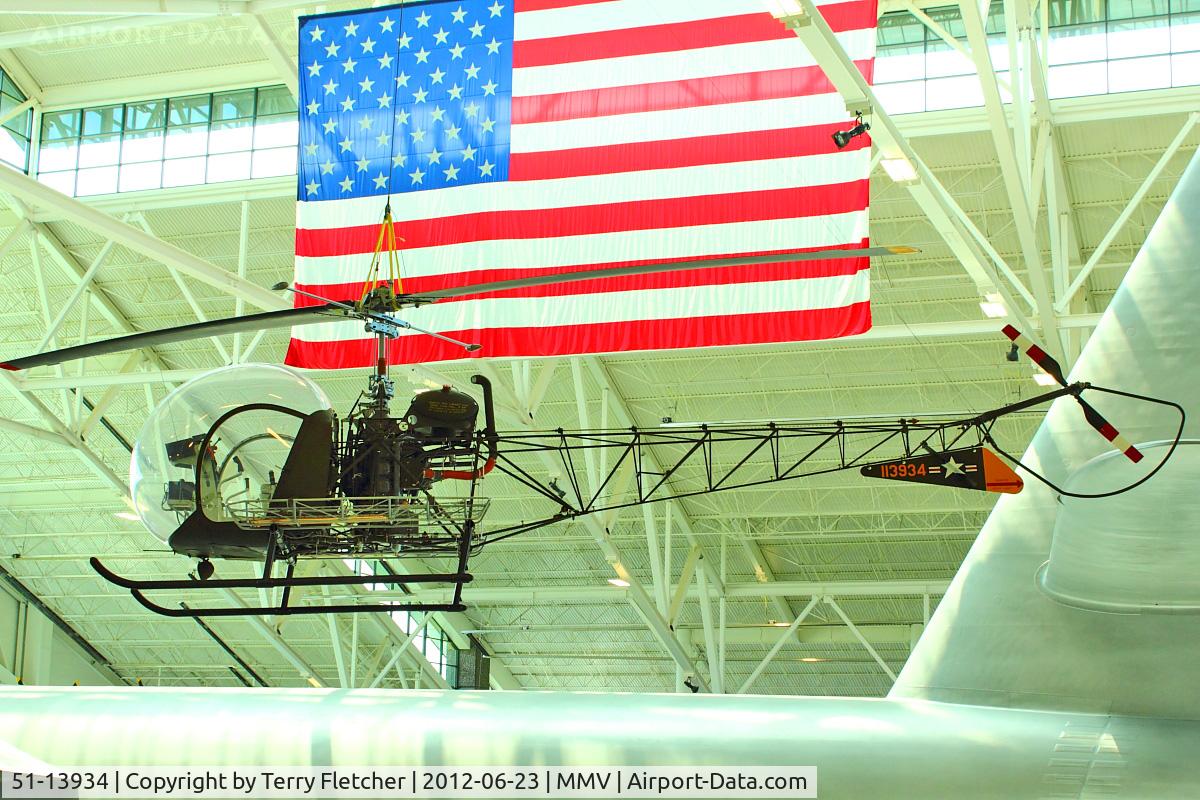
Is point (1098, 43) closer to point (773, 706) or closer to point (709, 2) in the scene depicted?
point (709, 2)

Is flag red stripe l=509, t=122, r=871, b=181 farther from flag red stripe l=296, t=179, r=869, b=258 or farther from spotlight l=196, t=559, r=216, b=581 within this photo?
spotlight l=196, t=559, r=216, b=581

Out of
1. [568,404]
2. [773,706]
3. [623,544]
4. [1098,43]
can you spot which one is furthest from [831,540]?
[773,706]

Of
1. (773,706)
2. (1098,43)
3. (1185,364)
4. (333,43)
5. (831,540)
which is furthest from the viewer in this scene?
(831,540)

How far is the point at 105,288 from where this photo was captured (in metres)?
27.2

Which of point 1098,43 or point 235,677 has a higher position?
point 1098,43

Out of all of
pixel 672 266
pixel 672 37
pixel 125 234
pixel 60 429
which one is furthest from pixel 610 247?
pixel 60 429

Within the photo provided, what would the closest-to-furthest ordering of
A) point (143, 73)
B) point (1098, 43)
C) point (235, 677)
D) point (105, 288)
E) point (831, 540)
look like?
1. point (1098, 43)
2. point (143, 73)
3. point (105, 288)
4. point (831, 540)
5. point (235, 677)

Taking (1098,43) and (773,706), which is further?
(1098,43)

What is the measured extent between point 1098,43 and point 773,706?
51.0 feet

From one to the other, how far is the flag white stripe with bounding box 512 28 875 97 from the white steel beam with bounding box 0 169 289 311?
16.1ft

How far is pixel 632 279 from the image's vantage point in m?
13.2
